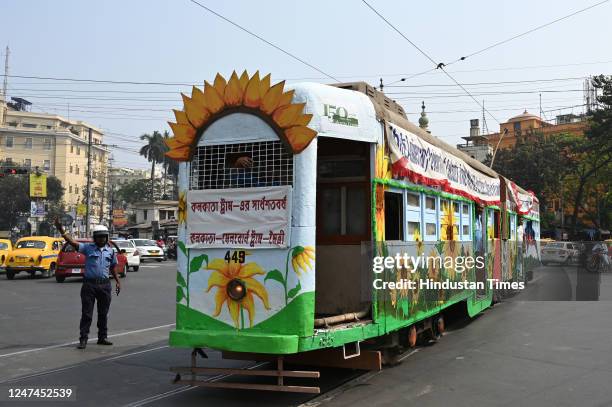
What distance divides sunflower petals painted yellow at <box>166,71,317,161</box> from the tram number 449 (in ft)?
3.64

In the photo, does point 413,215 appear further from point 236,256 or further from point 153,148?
point 153,148

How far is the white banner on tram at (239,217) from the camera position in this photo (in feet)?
18.5

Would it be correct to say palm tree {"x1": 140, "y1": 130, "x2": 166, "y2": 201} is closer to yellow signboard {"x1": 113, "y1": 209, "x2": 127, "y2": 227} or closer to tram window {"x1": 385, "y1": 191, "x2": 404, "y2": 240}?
yellow signboard {"x1": 113, "y1": 209, "x2": 127, "y2": 227}

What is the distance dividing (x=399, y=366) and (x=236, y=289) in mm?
3060

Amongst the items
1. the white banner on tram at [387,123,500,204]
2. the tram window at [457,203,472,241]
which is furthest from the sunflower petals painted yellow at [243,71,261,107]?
the tram window at [457,203,472,241]

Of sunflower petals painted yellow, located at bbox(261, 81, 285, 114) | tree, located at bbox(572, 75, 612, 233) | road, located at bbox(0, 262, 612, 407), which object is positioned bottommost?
road, located at bbox(0, 262, 612, 407)

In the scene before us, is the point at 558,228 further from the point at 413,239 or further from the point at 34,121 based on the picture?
the point at 34,121

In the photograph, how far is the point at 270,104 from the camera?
5719mm

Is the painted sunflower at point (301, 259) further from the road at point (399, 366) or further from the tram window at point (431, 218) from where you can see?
the tram window at point (431, 218)

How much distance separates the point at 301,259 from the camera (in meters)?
5.54

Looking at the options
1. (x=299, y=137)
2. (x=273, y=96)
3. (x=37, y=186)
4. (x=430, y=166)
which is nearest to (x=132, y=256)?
(x=37, y=186)

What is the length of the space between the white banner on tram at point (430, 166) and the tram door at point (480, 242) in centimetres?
32

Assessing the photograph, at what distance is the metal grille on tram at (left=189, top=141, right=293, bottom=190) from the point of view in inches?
225

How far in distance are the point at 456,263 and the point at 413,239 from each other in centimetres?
235
